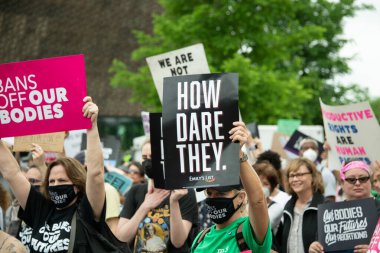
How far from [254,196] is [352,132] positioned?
3927 millimetres

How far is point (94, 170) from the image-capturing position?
5105mm

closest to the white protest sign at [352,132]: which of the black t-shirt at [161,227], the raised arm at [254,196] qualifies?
the black t-shirt at [161,227]

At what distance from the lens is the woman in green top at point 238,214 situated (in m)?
4.32

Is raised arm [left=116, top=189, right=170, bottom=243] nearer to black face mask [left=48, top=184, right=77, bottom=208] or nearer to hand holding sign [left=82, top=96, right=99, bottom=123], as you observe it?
black face mask [left=48, top=184, right=77, bottom=208]

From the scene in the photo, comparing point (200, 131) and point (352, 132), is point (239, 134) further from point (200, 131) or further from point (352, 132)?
point (352, 132)

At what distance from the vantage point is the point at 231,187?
15.5 ft

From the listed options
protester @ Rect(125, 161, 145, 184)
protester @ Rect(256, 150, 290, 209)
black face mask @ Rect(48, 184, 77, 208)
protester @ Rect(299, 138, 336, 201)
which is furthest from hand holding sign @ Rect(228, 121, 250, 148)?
protester @ Rect(125, 161, 145, 184)

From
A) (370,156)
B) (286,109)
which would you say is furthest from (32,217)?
(286,109)

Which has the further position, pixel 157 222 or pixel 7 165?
pixel 157 222

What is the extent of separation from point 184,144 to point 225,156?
0.94 ft

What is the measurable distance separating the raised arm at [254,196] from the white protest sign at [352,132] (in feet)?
11.9

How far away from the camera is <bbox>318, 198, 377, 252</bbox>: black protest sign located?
19.6 feet

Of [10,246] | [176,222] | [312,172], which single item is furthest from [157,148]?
[312,172]

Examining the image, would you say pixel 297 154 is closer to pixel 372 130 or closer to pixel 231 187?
pixel 372 130
